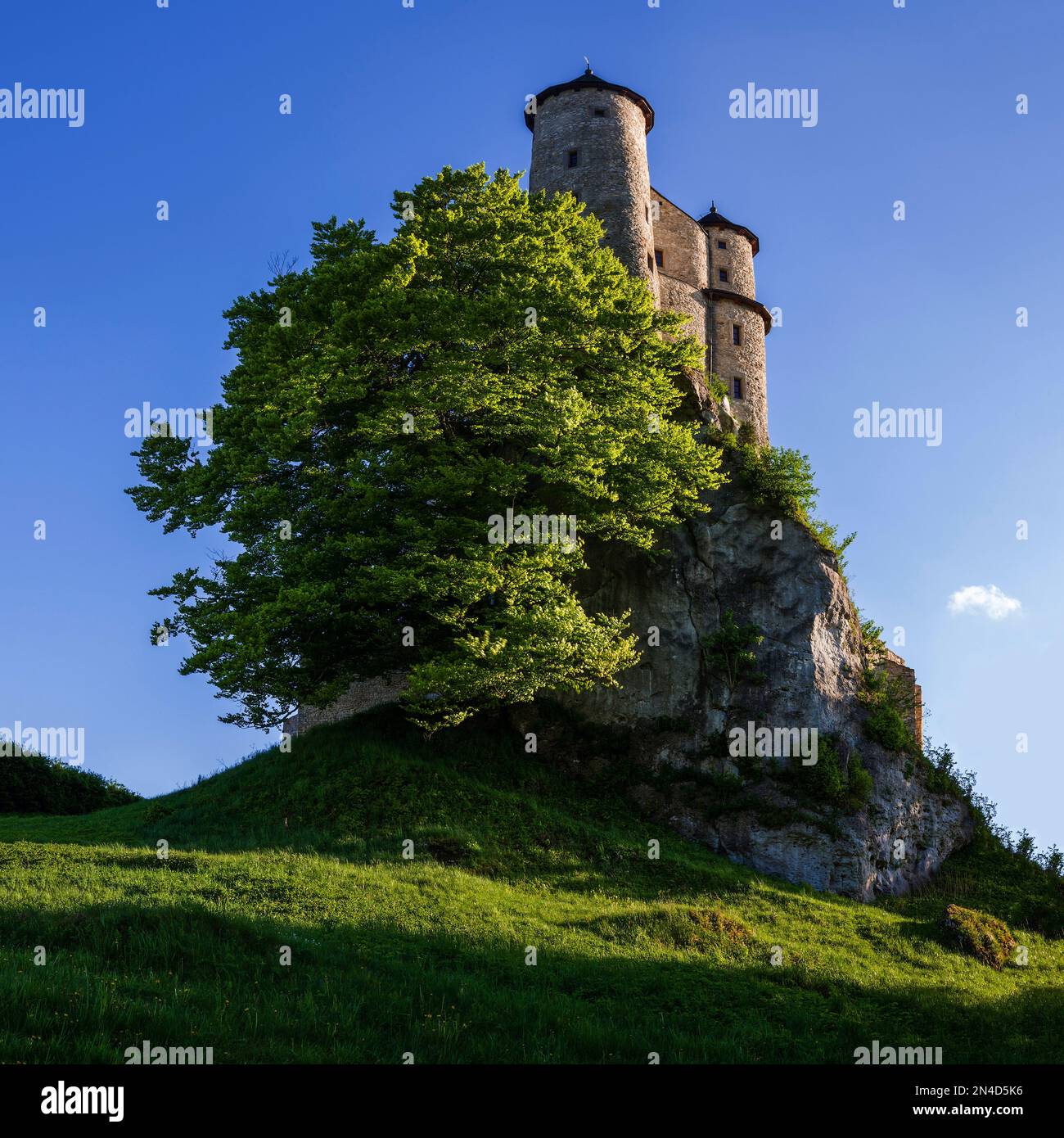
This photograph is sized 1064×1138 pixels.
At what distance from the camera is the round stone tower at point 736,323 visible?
41.4 m

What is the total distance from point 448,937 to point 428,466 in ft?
41.2

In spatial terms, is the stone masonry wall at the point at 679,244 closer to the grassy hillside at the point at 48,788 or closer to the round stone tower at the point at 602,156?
the round stone tower at the point at 602,156

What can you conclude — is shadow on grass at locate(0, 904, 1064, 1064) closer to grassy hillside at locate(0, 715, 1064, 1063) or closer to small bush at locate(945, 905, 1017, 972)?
grassy hillside at locate(0, 715, 1064, 1063)

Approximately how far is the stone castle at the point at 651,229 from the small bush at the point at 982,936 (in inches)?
700

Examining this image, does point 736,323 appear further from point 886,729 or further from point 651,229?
point 886,729

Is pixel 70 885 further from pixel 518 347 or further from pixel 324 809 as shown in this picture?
pixel 518 347

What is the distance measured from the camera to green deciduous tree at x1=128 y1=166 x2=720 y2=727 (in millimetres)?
22219

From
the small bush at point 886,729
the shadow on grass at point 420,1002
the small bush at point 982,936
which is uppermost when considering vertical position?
the small bush at point 886,729

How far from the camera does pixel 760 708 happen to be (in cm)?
2638

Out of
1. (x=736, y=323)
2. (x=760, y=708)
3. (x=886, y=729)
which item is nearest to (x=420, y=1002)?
(x=760, y=708)

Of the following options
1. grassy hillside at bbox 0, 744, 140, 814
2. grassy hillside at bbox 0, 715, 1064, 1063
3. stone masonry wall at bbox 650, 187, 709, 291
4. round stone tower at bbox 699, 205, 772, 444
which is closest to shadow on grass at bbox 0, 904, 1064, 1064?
grassy hillside at bbox 0, 715, 1064, 1063

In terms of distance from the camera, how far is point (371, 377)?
2497 cm

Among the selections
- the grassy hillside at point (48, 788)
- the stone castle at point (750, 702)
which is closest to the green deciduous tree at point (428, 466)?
the stone castle at point (750, 702)

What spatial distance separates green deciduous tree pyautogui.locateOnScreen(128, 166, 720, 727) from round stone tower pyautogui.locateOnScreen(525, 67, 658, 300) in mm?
8622
